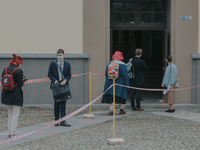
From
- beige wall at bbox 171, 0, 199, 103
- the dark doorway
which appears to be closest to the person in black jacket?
beige wall at bbox 171, 0, 199, 103

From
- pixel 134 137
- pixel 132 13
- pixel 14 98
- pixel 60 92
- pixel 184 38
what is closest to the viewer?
pixel 14 98

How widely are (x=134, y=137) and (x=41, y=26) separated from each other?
639cm

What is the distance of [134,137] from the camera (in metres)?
6.81

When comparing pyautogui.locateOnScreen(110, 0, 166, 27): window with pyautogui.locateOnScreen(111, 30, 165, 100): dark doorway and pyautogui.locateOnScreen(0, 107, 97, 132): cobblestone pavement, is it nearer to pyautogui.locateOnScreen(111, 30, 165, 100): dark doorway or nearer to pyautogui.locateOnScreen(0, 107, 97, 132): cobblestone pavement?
pyautogui.locateOnScreen(0, 107, 97, 132): cobblestone pavement

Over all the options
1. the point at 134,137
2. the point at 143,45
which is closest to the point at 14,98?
the point at 134,137

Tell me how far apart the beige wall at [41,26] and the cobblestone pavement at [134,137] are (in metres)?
4.11

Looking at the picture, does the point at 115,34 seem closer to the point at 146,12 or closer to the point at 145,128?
the point at 146,12

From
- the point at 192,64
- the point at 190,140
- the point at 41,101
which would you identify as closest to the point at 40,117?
the point at 41,101

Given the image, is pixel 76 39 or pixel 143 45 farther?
pixel 143 45

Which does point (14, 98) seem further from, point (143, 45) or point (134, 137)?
point (143, 45)

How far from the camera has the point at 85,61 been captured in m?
11.7

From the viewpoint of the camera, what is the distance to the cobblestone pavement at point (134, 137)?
6.02 meters

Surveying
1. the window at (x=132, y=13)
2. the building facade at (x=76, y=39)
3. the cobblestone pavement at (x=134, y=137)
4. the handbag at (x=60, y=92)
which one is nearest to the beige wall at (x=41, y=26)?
the building facade at (x=76, y=39)

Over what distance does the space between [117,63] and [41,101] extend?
11.5 ft
